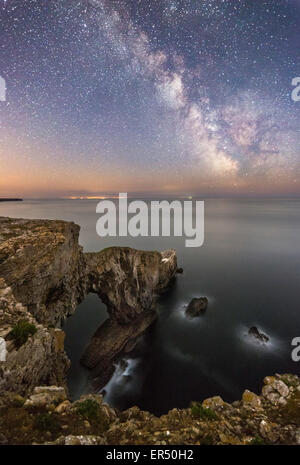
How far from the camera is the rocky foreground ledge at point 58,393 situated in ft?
19.2

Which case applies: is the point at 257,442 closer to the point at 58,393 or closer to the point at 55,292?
the point at 58,393

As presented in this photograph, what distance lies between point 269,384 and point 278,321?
923 inches

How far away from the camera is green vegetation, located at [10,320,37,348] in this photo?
340 inches

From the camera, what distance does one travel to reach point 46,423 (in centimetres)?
564

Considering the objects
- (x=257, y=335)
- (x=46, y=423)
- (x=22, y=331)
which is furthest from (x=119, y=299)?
(x=46, y=423)

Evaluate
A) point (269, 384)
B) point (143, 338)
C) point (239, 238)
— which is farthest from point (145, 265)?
point (239, 238)

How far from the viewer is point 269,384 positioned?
9922mm

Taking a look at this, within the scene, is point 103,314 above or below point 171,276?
below

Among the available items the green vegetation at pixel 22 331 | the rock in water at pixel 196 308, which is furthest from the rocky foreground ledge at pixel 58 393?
the rock in water at pixel 196 308

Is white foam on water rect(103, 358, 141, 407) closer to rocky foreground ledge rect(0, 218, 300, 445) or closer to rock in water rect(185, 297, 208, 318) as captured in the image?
rocky foreground ledge rect(0, 218, 300, 445)

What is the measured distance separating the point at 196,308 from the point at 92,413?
27336 mm

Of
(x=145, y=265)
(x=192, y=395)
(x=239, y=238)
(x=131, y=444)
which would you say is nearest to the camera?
(x=131, y=444)
